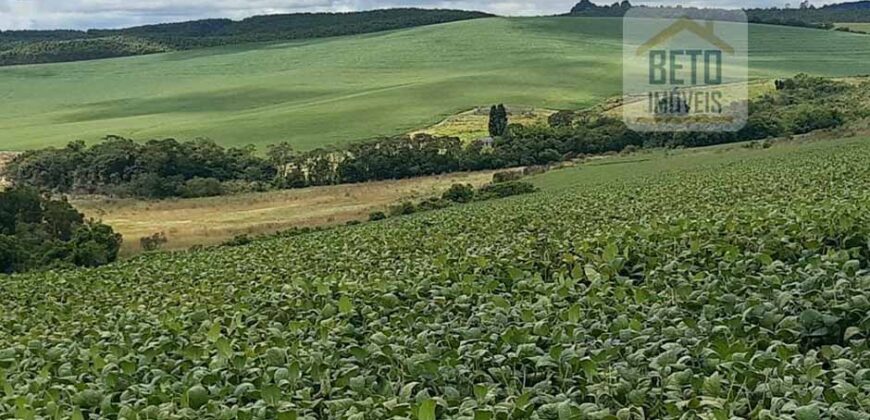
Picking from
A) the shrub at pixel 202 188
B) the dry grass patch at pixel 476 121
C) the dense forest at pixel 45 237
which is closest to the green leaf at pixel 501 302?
the dense forest at pixel 45 237

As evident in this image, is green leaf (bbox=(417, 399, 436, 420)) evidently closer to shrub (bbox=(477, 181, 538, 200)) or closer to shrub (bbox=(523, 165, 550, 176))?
shrub (bbox=(477, 181, 538, 200))

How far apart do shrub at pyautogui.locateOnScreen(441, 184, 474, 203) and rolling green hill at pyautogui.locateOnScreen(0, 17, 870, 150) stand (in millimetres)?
34955

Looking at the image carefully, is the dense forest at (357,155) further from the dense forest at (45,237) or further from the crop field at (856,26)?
the crop field at (856,26)

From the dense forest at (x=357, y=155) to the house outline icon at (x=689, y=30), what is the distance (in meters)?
37.4

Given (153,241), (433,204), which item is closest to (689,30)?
(433,204)

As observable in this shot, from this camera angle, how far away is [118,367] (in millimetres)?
7215

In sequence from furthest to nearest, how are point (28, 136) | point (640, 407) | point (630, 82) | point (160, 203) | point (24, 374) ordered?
point (630, 82) → point (28, 136) → point (160, 203) → point (24, 374) → point (640, 407)

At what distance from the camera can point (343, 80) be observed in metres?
133

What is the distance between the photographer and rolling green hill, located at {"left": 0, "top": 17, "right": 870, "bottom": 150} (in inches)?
4144

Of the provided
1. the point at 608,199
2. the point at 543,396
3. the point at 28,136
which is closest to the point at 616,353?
the point at 543,396

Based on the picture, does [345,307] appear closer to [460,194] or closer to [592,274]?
[592,274]

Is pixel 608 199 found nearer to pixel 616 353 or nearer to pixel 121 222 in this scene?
pixel 616 353

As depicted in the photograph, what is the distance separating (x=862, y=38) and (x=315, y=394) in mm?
146129

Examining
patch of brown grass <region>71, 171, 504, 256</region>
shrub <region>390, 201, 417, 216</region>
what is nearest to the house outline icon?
patch of brown grass <region>71, 171, 504, 256</region>
